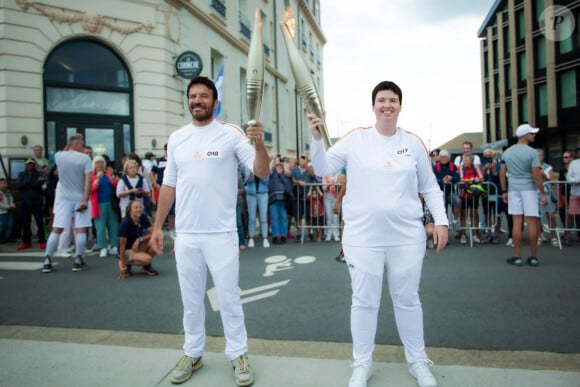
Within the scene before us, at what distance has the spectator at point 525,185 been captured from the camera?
6.83 m

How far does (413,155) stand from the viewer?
3.10 m

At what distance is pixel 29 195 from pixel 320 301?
306 inches

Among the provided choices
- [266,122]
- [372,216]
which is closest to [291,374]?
[372,216]

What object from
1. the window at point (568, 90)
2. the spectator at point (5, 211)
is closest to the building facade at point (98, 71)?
the spectator at point (5, 211)

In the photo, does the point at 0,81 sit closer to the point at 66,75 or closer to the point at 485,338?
the point at 66,75

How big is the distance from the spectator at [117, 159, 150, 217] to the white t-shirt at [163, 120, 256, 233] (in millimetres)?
5610

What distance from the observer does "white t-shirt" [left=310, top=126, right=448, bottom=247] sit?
9.80 feet

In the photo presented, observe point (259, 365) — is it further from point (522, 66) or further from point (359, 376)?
point (522, 66)

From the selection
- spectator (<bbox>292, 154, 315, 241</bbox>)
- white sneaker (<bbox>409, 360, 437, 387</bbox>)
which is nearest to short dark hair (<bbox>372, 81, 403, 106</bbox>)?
white sneaker (<bbox>409, 360, 437, 387</bbox>)

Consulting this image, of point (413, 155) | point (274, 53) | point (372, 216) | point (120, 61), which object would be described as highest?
point (274, 53)

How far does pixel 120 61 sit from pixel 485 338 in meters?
12.8

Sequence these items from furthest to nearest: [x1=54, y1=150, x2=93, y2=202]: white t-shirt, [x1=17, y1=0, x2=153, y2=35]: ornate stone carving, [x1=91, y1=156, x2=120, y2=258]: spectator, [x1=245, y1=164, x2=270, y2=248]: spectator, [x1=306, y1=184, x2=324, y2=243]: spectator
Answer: [x1=17, y1=0, x2=153, y2=35]: ornate stone carving
[x1=306, y1=184, x2=324, y2=243]: spectator
[x1=245, y1=164, x2=270, y2=248]: spectator
[x1=91, y1=156, x2=120, y2=258]: spectator
[x1=54, y1=150, x2=93, y2=202]: white t-shirt

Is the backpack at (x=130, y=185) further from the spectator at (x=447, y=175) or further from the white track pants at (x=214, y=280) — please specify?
the spectator at (x=447, y=175)

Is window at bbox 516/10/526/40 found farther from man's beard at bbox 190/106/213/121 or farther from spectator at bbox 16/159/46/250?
man's beard at bbox 190/106/213/121
